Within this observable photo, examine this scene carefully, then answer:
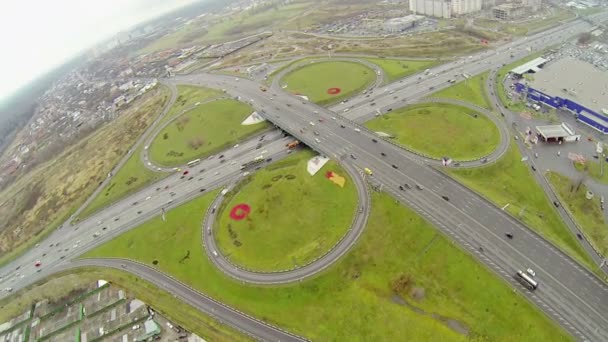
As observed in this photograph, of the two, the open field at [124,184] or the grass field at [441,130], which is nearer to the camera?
the grass field at [441,130]

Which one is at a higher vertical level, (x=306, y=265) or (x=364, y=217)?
(x=364, y=217)

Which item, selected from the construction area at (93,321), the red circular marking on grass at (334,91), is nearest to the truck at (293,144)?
the red circular marking on grass at (334,91)

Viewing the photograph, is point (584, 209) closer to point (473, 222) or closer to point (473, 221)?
point (473, 221)

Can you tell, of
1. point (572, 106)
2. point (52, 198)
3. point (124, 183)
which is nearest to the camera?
point (572, 106)

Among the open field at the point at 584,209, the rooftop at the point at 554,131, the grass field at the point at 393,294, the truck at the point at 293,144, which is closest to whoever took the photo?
the grass field at the point at 393,294

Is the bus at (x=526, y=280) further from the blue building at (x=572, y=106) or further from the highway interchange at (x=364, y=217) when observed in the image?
the blue building at (x=572, y=106)

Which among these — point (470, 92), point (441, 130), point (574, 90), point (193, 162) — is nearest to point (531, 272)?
point (441, 130)

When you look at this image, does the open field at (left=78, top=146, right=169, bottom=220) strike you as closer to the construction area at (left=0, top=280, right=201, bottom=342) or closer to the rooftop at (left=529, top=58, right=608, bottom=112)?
the construction area at (left=0, top=280, right=201, bottom=342)
